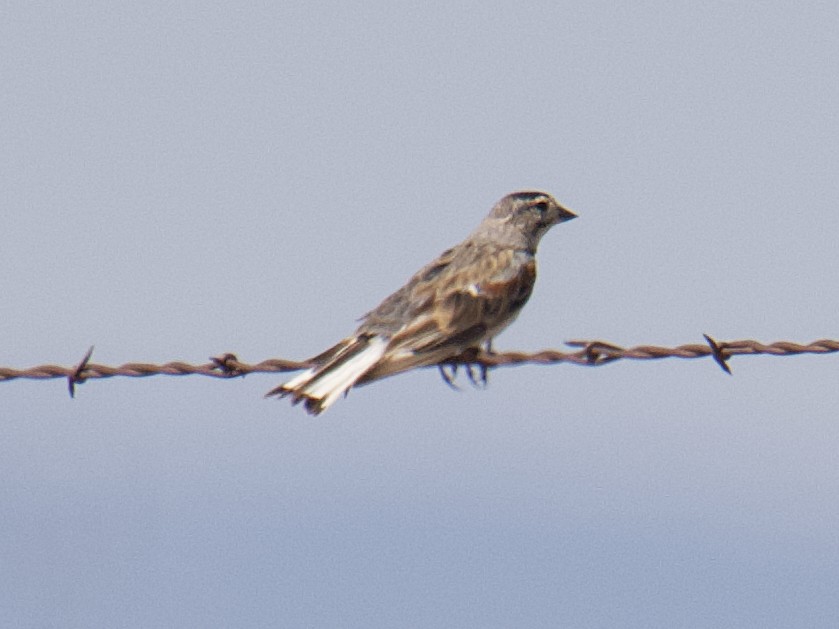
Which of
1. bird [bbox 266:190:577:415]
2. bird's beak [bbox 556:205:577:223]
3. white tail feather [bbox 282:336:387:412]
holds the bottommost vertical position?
white tail feather [bbox 282:336:387:412]

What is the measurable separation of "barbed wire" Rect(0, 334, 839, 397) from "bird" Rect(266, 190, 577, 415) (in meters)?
0.44

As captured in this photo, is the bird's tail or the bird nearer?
the bird's tail

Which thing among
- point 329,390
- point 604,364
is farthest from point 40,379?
point 604,364

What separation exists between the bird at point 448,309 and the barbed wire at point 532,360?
444 mm

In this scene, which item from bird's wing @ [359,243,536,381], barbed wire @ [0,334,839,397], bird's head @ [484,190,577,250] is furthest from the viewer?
bird's head @ [484,190,577,250]

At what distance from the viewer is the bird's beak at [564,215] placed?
34.9 ft

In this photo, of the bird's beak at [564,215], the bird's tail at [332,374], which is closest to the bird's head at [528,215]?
the bird's beak at [564,215]

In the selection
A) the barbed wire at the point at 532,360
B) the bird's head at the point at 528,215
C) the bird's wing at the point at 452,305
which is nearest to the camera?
the barbed wire at the point at 532,360

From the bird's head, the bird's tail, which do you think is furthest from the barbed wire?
the bird's head

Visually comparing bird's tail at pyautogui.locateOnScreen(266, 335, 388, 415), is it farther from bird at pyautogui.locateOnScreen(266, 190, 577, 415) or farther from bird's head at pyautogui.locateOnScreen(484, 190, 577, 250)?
bird's head at pyautogui.locateOnScreen(484, 190, 577, 250)

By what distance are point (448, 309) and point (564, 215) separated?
7.61ft

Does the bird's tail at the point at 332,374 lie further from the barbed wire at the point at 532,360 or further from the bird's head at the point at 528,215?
the bird's head at the point at 528,215

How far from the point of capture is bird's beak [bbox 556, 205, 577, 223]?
1062 cm

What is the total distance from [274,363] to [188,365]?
1.27 ft
